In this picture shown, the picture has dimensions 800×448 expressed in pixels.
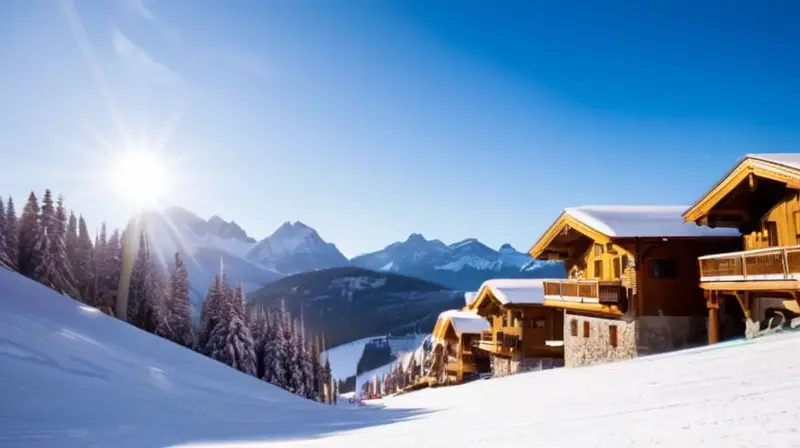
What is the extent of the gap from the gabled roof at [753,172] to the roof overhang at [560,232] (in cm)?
356

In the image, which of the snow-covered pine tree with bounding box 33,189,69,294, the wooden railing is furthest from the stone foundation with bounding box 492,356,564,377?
the snow-covered pine tree with bounding box 33,189,69,294

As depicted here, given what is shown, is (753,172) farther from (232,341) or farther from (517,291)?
(232,341)

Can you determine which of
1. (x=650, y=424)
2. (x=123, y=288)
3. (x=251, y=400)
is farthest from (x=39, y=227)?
(x=650, y=424)

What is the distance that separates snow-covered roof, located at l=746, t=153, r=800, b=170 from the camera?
52.3ft

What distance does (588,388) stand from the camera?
37.3ft

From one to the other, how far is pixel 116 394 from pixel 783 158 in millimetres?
20647

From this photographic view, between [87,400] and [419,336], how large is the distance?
176288 millimetres

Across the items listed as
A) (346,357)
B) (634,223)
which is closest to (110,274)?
(634,223)

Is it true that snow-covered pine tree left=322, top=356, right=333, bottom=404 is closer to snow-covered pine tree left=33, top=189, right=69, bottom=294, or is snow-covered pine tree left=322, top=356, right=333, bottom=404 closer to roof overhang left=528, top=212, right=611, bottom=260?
snow-covered pine tree left=33, top=189, right=69, bottom=294

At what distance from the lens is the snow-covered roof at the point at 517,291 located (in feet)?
117

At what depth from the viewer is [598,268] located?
27.2 meters

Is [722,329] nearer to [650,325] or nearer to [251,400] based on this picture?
[650,325]

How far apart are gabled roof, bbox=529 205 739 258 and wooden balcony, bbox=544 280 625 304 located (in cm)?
201

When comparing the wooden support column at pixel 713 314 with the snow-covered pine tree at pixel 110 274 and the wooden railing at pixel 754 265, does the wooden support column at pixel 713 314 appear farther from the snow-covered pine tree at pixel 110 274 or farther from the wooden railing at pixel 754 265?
the snow-covered pine tree at pixel 110 274
